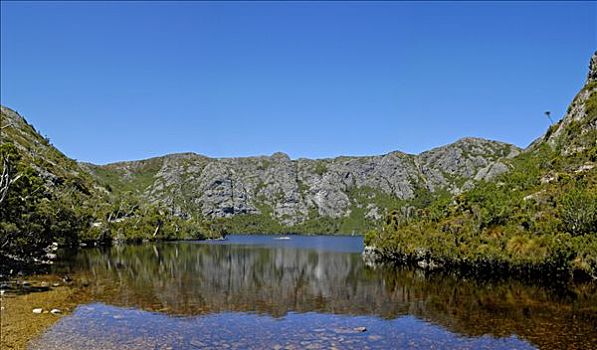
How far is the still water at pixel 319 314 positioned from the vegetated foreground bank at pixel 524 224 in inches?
414

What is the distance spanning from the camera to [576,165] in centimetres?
10894

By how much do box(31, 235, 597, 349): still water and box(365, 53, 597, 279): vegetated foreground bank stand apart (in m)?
10.5

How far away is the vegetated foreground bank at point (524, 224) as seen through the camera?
241 feet

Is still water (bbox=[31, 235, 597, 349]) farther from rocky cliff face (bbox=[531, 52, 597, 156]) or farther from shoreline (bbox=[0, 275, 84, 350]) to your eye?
rocky cliff face (bbox=[531, 52, 597, 156])

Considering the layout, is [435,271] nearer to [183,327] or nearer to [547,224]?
[547,224]

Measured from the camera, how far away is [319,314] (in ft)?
150

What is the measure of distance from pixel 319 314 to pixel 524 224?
183 feet

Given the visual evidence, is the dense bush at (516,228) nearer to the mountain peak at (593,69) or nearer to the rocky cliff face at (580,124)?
the rocky cliff face at (580,124)

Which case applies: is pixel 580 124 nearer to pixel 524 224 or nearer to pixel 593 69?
pixel 593 69

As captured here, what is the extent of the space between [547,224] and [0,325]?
77869mm

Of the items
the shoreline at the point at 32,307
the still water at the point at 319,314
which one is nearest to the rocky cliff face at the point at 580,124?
the still water at the point at 319,314

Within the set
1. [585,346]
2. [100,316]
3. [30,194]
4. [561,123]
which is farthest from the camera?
[561,123]

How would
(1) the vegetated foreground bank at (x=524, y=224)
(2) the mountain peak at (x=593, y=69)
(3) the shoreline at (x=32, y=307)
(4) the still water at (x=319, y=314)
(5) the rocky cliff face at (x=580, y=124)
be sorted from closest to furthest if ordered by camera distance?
(3) the shoreline at (x=32, y=307), (4) the still water at (x=319, y=314), (1) the vegetated foreground bank at (x=524, y=224), (5) the rocky cliff face at (x=580, y=124), (2) the mountain peak at (x=593, y=69)

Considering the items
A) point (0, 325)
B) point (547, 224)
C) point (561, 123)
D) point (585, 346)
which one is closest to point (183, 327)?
point (0, 325)
